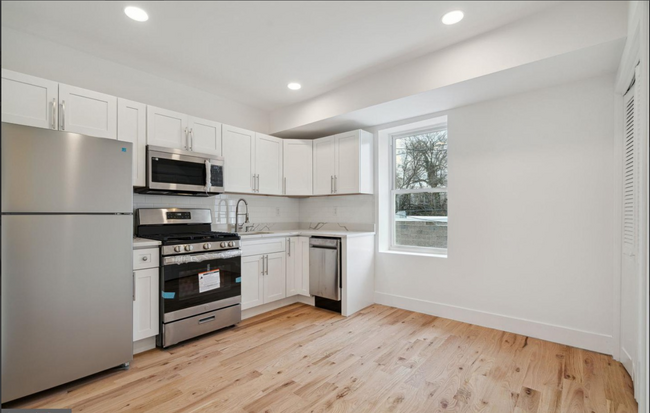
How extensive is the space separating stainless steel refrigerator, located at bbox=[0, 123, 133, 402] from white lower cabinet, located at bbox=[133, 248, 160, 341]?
162 millimetres

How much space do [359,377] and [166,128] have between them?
281cm

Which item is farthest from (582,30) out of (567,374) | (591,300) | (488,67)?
(567,374)

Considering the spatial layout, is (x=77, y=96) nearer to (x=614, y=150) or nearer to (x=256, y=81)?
(x=256, y=81)

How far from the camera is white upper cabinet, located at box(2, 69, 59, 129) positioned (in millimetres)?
2373

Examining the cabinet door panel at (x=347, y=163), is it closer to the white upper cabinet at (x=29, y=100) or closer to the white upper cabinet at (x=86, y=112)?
the white upper cabinet at (x=86, y=112)

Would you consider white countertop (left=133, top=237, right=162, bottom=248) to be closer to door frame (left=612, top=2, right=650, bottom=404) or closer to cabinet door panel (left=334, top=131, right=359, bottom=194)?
cabinet door panel (left=334, top=131, right=359, bottom=194)

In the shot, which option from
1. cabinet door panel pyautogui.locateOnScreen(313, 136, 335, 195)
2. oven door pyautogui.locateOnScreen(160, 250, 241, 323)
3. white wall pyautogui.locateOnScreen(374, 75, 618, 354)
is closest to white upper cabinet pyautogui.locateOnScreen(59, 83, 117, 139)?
oven door pyautogui.locateOnScreen(160, 250, 241, 323)

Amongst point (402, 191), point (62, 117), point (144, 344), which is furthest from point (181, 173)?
point (402, 191)

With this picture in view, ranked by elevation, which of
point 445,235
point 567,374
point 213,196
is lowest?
point 567,374

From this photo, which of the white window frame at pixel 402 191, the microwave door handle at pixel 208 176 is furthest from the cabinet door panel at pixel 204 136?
the white window frame at pixel 402 191

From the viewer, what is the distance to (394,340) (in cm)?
304

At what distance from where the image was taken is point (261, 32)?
2688 mm

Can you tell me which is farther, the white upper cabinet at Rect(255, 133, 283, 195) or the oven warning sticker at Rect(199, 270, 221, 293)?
the white upper cabinet at Rect(255, 133, 283, 195)

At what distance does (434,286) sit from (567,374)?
1445 millimetres
